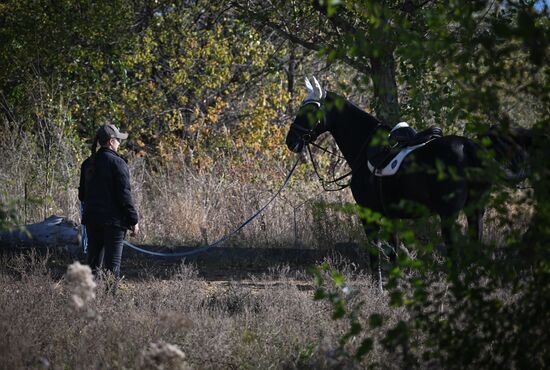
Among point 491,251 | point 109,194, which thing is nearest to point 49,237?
point 109,194

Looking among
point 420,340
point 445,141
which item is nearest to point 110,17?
point 445,141

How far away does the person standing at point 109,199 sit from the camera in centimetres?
893

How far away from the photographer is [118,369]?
5.90 metres

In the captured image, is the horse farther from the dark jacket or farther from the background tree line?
the dark jacket

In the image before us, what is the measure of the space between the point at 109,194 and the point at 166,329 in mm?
2739

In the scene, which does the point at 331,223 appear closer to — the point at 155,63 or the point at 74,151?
the point at 74,151

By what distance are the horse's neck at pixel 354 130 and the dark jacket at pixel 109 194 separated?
258 centimetres

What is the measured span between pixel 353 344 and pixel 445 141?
318 cm

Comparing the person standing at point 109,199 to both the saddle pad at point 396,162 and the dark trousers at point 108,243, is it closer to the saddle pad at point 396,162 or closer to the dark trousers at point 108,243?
the dark trousers at point 108,243

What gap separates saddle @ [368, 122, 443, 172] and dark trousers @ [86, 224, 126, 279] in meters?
2.66

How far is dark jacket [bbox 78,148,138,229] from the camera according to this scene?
892cm

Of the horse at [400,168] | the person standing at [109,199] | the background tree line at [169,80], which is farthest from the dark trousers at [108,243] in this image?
the background tree line at [169,80]

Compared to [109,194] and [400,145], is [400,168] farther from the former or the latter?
[109,194]

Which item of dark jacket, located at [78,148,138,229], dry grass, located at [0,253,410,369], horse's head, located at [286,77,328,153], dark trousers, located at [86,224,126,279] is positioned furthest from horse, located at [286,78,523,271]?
dark trousers, located at [86,224,126,279]
